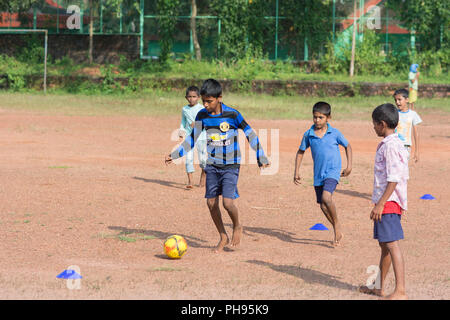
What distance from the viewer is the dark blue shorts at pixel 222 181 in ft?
21.8

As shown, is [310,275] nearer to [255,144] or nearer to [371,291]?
[371,291]

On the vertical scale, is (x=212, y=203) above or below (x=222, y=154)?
below

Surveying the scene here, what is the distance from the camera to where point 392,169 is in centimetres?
494

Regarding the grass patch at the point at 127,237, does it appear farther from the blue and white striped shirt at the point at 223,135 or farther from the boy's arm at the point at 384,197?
the boy's arm at the point at 384,197

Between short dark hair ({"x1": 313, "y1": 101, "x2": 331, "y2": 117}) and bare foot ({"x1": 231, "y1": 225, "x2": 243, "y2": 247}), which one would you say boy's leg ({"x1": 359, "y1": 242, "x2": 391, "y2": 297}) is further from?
Answer: short dark hair ({"x1": 313, "y1": 101, "x2": 331, "y2": 117})

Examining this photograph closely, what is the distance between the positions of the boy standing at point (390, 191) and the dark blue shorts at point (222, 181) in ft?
6.08

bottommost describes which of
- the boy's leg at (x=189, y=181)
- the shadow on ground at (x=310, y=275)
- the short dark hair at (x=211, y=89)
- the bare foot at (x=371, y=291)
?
the shadow on ground at (x=310, y=275)

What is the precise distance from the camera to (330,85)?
25.5 meters

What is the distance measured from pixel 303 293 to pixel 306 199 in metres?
4.33

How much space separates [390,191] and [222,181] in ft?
7.00

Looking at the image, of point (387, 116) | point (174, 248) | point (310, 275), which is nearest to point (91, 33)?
point (174, 248)

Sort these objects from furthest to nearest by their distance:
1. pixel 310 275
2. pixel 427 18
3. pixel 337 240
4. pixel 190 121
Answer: pixel 427 18, pixel 190 121, pixel 337 240, pixel 310 275

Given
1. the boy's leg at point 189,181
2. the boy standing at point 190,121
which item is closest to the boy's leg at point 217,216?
the boy standing at point 190,121

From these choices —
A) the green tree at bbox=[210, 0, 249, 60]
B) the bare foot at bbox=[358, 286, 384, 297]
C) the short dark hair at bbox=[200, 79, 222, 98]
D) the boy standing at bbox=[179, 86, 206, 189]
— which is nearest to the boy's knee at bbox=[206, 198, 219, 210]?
the short dark hair at bbox=[200, 79, 222, 98]
